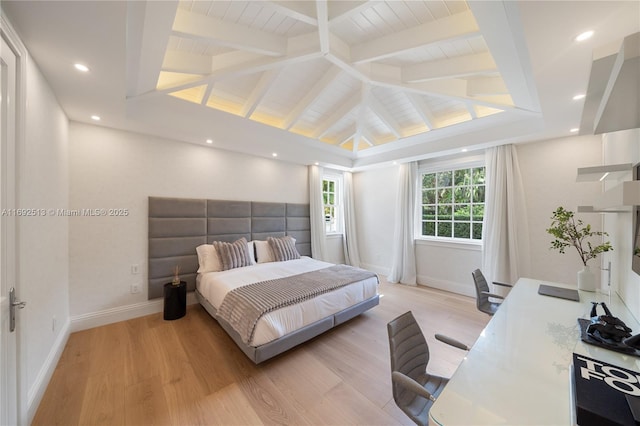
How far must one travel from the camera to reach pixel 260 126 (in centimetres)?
354

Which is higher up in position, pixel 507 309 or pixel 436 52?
pixel 436 52

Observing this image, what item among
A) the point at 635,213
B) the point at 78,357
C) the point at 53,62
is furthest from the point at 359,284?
the point at 53,62

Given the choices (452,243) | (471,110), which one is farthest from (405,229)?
(471,110)

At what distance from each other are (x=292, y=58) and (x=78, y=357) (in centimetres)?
349

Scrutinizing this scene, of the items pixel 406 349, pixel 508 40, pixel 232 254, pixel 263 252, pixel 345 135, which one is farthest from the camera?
pixel 345 135

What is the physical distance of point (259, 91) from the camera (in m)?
2.83

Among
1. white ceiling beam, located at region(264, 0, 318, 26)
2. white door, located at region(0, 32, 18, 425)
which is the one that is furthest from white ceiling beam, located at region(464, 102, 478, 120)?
white door, located at region(0, 32, 18, 425)

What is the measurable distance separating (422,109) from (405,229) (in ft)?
7.30

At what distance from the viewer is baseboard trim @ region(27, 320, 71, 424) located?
1.56 metres

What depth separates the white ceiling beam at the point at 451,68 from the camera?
2164mm

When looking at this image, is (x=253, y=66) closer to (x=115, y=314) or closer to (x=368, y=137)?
(x=368, y=137)

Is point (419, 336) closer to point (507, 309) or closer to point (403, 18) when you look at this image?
point (507, 309)

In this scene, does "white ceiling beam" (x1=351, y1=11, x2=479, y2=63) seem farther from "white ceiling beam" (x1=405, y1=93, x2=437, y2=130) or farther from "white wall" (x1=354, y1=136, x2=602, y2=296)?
"white wall" (x1=354, y1=136, x2=602, y2=296)

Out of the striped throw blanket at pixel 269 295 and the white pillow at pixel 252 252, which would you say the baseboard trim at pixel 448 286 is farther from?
the white pillow at pixel 252 252
